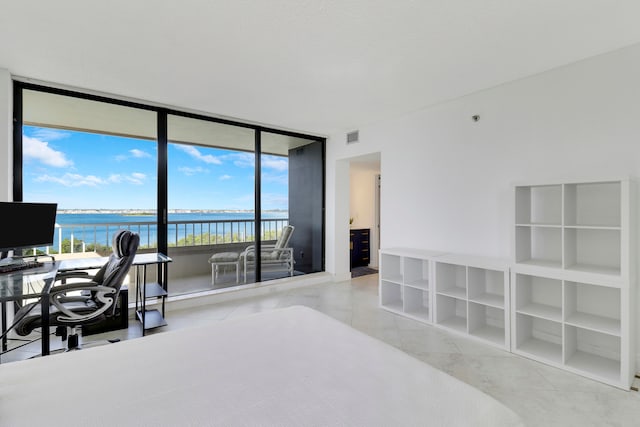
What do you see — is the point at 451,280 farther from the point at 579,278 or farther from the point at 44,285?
the point at 44,285

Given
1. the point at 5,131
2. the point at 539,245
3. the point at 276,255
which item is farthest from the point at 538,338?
the point at 5,131

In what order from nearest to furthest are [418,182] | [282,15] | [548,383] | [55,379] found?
1. [55,379]
2. [282,15]
3. [548,383]
4. [418,182]

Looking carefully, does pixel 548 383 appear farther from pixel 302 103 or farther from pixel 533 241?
pixel 302 103

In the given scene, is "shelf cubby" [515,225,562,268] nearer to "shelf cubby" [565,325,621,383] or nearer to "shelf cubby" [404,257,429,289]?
"shelf cubby" [565,325,621,383]

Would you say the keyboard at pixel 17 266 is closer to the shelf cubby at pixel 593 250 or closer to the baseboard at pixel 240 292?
the baseboard at pixel 240 292

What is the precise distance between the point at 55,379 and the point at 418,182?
3.72 metres

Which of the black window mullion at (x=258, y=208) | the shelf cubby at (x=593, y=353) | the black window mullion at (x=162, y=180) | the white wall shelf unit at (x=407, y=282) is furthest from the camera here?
the black window mullion at (x=258, y=208)

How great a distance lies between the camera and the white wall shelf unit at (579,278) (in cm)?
207

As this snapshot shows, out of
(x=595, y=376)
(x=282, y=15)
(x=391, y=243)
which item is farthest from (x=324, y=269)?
(x=282, y=15)

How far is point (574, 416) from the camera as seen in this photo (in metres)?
1.76

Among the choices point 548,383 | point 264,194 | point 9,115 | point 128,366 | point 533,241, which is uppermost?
point 9,115

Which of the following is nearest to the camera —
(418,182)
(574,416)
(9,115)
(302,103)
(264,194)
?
(574,416)

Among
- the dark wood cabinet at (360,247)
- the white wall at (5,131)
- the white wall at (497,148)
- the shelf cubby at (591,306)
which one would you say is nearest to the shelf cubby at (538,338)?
the shelf cubby at (591,306)

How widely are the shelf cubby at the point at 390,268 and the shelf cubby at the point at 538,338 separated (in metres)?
1.33
